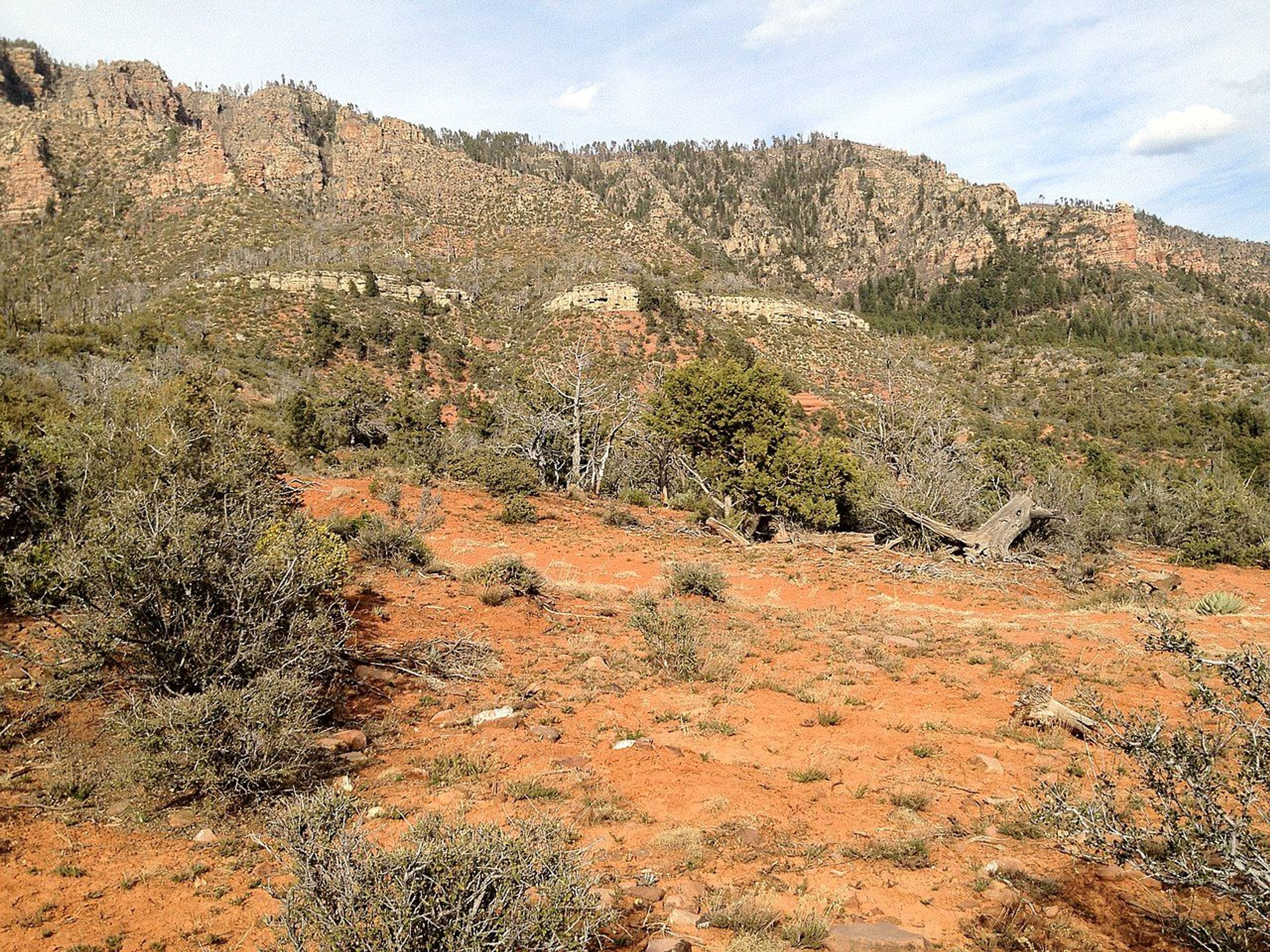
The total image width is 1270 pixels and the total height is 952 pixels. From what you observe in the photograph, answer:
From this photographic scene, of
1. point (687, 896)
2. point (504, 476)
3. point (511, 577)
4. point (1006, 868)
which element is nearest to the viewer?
point (687, 896)

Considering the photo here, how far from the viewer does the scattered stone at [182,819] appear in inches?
179

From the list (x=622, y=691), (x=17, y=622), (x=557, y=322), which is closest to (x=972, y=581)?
(x=622, y=691)

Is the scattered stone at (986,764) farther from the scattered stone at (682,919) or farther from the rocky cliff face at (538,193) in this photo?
the rocky cliff face at (538,193)

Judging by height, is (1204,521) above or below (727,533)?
above

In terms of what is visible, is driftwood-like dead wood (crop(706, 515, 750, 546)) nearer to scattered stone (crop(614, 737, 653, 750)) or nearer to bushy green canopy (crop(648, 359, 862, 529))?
bushy green canopy (crop(648, 359, 862, 529))

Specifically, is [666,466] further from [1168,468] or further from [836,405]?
[1168,468]

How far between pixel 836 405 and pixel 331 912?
158 ft

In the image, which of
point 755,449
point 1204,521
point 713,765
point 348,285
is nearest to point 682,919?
point 713,765

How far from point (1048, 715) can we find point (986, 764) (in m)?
1.24

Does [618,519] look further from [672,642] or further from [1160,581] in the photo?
[1160,581]

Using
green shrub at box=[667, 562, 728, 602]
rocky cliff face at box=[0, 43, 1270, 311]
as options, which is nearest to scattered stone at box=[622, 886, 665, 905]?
green shrub at box=[667, 562, 728, 602]

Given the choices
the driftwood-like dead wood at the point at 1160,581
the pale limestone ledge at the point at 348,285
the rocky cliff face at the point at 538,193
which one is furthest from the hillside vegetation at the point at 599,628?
the rocky cliff face at the point at 538,193

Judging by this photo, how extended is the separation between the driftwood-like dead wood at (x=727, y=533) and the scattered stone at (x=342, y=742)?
520 inches

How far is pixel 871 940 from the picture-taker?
352cm
